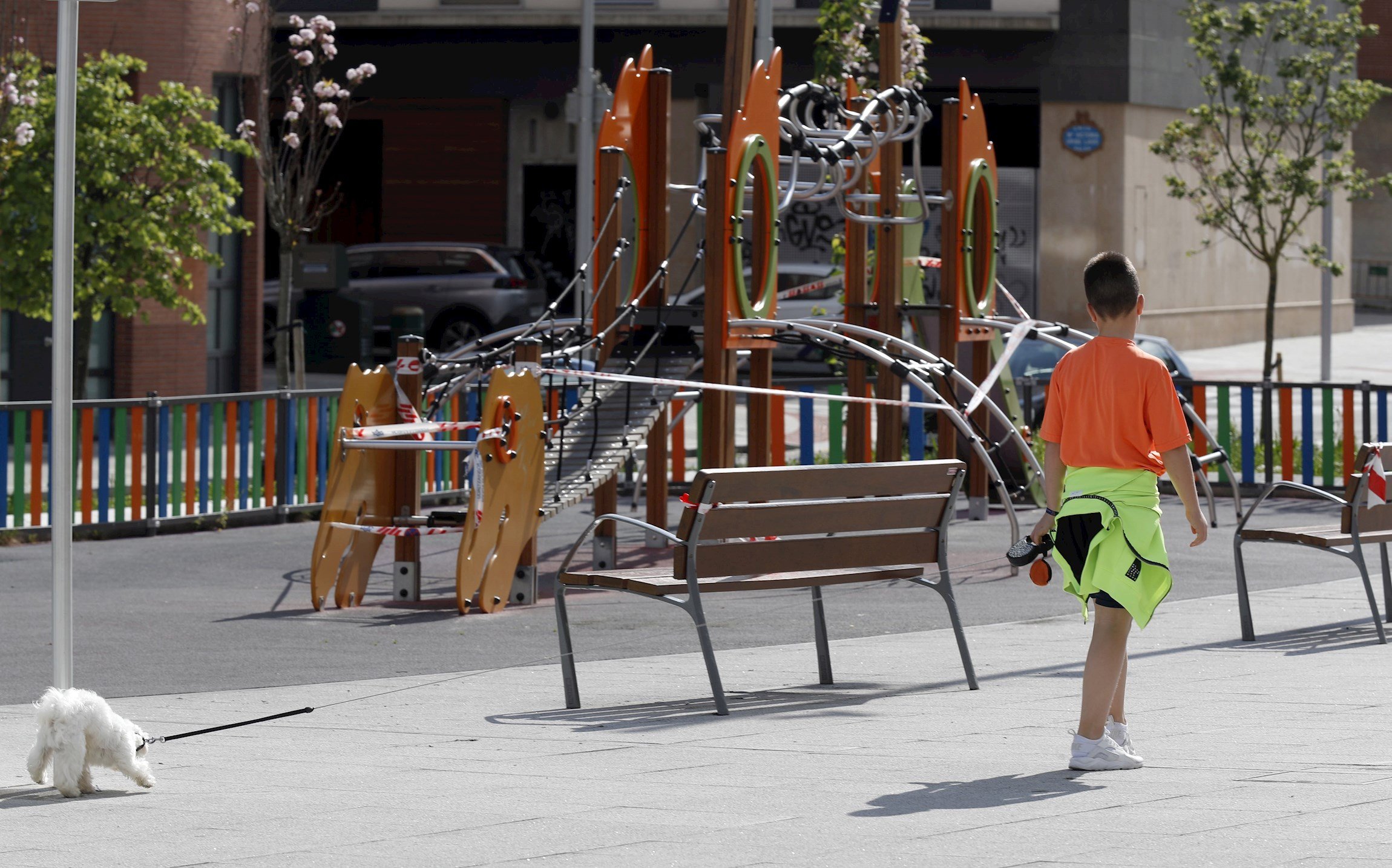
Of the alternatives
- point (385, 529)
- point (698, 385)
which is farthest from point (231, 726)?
point (698, 385)

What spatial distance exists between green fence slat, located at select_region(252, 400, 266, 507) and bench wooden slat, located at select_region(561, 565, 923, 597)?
7240 mm

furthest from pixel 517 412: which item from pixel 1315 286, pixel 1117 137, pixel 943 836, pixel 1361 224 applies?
pixel 1361 224

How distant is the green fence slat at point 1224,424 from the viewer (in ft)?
58.4

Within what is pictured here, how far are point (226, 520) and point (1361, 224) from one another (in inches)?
1573

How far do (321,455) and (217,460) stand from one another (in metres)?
0.98

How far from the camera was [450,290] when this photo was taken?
1242 inches

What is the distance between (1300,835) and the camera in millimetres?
5438

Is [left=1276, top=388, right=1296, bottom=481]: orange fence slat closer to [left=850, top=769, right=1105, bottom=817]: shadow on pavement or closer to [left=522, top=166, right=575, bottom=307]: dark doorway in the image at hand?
[left=850, top=769, right=1105, bottom=817]: shadow on pavement

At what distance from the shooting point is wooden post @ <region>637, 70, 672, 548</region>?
13633 mm

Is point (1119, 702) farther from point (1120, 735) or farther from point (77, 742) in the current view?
point (77, 742)

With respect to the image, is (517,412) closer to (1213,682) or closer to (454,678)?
(454,678)

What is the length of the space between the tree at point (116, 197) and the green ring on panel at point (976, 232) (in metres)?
6.70

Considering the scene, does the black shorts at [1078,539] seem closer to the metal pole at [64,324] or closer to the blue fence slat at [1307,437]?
the metal pole at [64,324]

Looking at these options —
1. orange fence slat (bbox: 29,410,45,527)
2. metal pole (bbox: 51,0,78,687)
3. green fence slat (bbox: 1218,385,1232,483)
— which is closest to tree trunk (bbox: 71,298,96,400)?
orange fence slat (bbox: 29,410,45,527)
